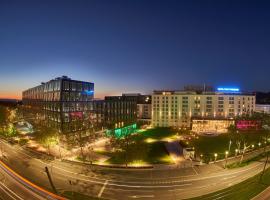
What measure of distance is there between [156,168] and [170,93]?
8184 centimetres

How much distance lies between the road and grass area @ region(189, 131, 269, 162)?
12143 millimetres

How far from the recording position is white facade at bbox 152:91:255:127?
5113 inches

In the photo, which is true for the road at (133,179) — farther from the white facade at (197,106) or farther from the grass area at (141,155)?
the white facade at (197,106)

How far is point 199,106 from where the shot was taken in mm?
130750

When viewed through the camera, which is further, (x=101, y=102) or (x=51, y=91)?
(x=101, y=102)

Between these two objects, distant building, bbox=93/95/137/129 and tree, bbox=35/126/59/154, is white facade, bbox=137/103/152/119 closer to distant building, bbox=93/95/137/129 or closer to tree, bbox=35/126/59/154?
distant building, bbox=93/95/137/129

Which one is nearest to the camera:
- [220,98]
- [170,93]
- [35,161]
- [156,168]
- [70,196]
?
[70,196]

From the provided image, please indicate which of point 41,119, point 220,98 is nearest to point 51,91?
point 41,119

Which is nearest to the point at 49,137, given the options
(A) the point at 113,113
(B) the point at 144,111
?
(A) the point at 113,113

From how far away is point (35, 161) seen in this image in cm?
6850

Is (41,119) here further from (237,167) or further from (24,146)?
(237,167)

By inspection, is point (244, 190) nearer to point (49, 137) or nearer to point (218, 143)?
point (218, 143)

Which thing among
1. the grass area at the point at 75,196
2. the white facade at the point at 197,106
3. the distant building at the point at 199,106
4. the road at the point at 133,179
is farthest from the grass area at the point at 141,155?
the white facade at the point at 197,106

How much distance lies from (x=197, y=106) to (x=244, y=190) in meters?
87.4
